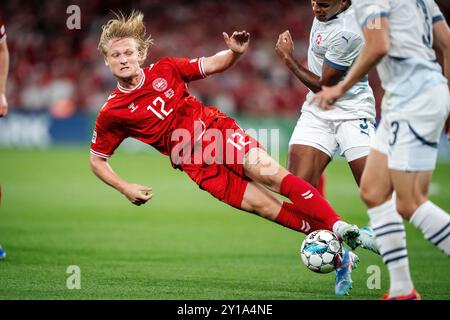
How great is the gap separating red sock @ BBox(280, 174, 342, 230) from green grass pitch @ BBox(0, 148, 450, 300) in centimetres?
61

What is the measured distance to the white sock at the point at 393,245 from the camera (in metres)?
4.98

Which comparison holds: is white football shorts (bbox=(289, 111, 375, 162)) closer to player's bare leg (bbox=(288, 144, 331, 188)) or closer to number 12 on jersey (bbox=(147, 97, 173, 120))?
player's bare leg (bbox=(288, 144, 331, 188))

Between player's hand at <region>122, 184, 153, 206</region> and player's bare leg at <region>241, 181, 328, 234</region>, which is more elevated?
player's hand at <region>122, 184, 153, 206</region>

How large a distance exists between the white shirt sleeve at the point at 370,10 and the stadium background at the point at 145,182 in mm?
2212

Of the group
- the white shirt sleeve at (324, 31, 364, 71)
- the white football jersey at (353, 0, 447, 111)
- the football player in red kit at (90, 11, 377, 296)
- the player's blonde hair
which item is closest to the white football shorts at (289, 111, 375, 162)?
the white shirt sleeve at (324, 31, 364, 71)

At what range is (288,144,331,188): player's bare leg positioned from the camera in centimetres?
692

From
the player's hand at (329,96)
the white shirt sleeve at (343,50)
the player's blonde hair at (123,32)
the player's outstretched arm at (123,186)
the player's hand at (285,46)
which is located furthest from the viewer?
the player's hand at (285,46)

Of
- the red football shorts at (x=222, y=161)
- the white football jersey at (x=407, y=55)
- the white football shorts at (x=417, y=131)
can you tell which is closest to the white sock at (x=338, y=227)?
the red football shorts at (x=222, y=161)

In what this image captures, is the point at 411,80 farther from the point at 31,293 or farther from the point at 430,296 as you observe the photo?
the point at 31,293

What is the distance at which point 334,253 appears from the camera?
6027 millimetres

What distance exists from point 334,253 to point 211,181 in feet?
3.93

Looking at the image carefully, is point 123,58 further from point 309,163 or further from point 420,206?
point 420,206

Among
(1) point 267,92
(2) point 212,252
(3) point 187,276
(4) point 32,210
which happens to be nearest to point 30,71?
(1) point 267,92

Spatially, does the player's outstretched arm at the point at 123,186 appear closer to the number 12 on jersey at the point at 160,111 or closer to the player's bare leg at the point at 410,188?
the number 12 on jersey at the point at 160,111
